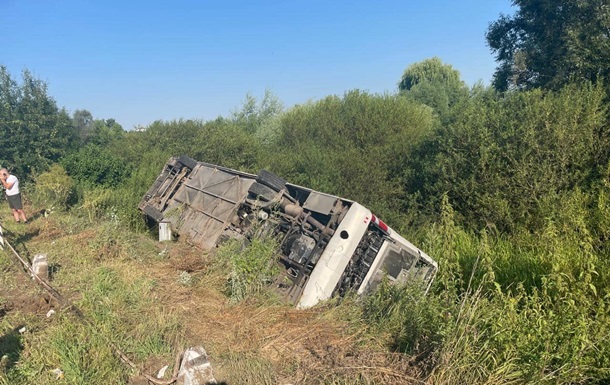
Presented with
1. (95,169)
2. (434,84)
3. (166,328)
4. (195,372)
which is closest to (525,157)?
(166,328)

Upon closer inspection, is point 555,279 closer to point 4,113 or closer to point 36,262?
point 36,262

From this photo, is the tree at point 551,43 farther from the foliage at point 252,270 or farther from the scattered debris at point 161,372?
the scattered debris at point 161,372

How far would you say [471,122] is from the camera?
11.0 meters

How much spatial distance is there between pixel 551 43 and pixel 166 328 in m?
17.0

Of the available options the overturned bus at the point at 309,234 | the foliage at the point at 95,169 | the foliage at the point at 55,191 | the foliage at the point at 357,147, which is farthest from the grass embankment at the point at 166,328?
the foliage at the point at 95,169

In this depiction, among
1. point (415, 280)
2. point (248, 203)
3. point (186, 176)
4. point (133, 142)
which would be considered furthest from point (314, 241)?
point (133, 142)

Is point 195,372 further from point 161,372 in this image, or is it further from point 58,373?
point 58,373

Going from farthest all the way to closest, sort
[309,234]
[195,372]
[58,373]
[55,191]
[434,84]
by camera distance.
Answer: [434,84]
[55,191]
[309,234]
[58,373]
[195,372]

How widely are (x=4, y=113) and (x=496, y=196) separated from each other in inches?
760

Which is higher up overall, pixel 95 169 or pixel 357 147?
pixel 357 147

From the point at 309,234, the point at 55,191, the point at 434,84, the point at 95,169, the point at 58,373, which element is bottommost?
the point at 55,191

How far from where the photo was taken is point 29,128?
59.5ft

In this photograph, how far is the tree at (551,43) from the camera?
1270 centimetres

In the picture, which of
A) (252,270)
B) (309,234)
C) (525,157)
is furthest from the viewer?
(525,157)
